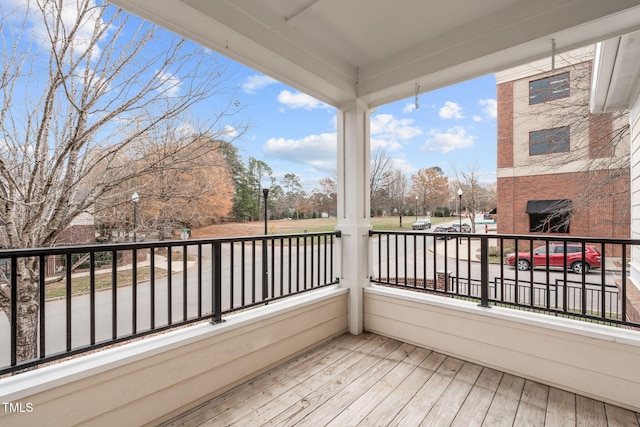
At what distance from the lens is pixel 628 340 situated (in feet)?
5.41

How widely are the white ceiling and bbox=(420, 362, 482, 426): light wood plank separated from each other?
2.26m

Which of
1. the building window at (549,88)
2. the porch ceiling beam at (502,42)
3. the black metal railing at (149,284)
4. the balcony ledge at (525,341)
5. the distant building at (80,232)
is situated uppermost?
the building window at (549,88)

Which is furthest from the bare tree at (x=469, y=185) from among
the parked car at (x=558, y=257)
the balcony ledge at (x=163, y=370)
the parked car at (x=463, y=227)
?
the balcony ledge at (x=163, y=370)

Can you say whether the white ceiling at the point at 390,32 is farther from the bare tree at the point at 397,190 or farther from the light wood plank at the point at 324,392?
the light wood plank at the point at 324,392

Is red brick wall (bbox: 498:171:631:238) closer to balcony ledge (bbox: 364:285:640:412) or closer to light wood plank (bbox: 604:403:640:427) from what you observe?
balcony ledge (bbox: 364:285:640:412)

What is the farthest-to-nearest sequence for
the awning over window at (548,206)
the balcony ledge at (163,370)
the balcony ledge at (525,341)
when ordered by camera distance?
1. the awning over window at (548,206)
2. the balcony ledge at (525,341)
3. the balcony ledge at (163,370)

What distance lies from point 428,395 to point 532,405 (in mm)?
599

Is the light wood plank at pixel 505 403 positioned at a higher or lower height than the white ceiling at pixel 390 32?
lower

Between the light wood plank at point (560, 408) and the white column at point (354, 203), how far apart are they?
4.83 feet

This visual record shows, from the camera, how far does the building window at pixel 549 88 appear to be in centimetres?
345

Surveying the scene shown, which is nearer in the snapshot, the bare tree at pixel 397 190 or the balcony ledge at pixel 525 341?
the balcony ledge at pixel 525 341

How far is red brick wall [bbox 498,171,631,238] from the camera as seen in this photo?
3.09 meters

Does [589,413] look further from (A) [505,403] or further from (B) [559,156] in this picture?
(B) [559,156]

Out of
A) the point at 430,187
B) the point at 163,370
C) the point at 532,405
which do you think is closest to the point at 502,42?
the point at 430,187
